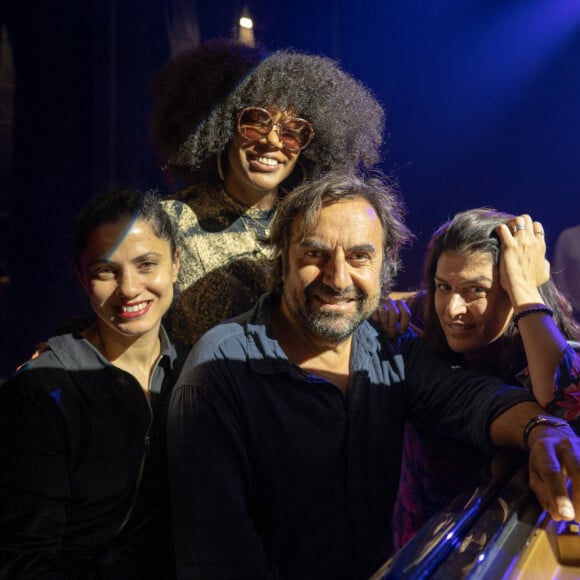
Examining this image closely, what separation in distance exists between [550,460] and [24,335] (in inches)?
110

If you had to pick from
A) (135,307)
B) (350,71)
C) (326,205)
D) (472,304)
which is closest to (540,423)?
(472,304)

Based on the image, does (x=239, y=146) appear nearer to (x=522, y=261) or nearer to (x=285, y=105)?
(x=285, y=105)

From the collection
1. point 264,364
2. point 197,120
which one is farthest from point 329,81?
point 264,364

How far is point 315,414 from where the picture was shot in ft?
5.77

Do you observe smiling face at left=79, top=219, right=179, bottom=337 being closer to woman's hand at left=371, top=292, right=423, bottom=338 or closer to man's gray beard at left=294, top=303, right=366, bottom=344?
man's gray beard at left=294, top=303, right=366, bottom=344

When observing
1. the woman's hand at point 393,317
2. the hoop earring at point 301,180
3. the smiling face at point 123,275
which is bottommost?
the woman's hand at point 393,317

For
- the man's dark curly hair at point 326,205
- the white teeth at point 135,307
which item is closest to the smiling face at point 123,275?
the white teeth at point 135,307

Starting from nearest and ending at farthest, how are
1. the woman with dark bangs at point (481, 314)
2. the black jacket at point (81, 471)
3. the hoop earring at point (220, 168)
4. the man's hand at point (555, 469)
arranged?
the man's hand at point (555, 469), the black jacket at point (81, 471), the woman with dark bangs at point (481, 314), the hoop earring at point (220, 168)

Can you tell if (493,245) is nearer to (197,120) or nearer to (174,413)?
(174,413)

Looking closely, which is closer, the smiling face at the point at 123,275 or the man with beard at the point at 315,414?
the man with beard at the point at 315,414

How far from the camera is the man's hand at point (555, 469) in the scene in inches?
51.5

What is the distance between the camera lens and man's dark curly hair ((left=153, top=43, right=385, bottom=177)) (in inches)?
99.6

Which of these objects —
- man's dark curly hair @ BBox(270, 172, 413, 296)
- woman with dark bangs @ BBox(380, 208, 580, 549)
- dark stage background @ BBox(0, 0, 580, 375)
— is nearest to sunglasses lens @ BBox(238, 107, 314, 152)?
man's dark curly hair @ BBox(270, 172, 413, 296)

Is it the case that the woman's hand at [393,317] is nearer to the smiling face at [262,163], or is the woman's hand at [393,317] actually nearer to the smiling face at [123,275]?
the smiling face at [262,163]
